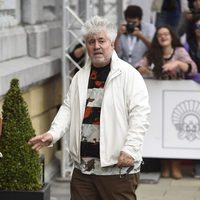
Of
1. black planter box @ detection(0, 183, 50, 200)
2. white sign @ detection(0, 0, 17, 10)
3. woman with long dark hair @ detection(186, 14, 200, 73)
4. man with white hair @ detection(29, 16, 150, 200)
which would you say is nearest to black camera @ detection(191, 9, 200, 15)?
woman with long dark hair @ detection(186, 14, 200, 73)

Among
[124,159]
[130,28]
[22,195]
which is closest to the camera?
[124,159]

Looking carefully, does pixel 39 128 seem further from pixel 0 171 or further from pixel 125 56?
pixel 0 171

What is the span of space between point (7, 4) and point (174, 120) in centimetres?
249

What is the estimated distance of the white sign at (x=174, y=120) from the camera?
35.0ft

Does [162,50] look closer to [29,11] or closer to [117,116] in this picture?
[29,11]

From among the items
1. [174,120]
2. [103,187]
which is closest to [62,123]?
[103,187]

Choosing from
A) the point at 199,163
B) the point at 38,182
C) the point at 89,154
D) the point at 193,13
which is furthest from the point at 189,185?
the point at 89,154

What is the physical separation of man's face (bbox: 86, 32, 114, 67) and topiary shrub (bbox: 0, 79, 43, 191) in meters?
1.05

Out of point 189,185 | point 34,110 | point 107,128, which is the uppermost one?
point 107,128

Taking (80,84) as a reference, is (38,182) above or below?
below

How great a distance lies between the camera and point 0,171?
698 cm

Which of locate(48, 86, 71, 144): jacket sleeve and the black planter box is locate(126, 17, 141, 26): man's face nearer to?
the black planter box

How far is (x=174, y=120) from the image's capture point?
1070cm

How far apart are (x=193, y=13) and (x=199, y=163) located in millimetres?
2156
